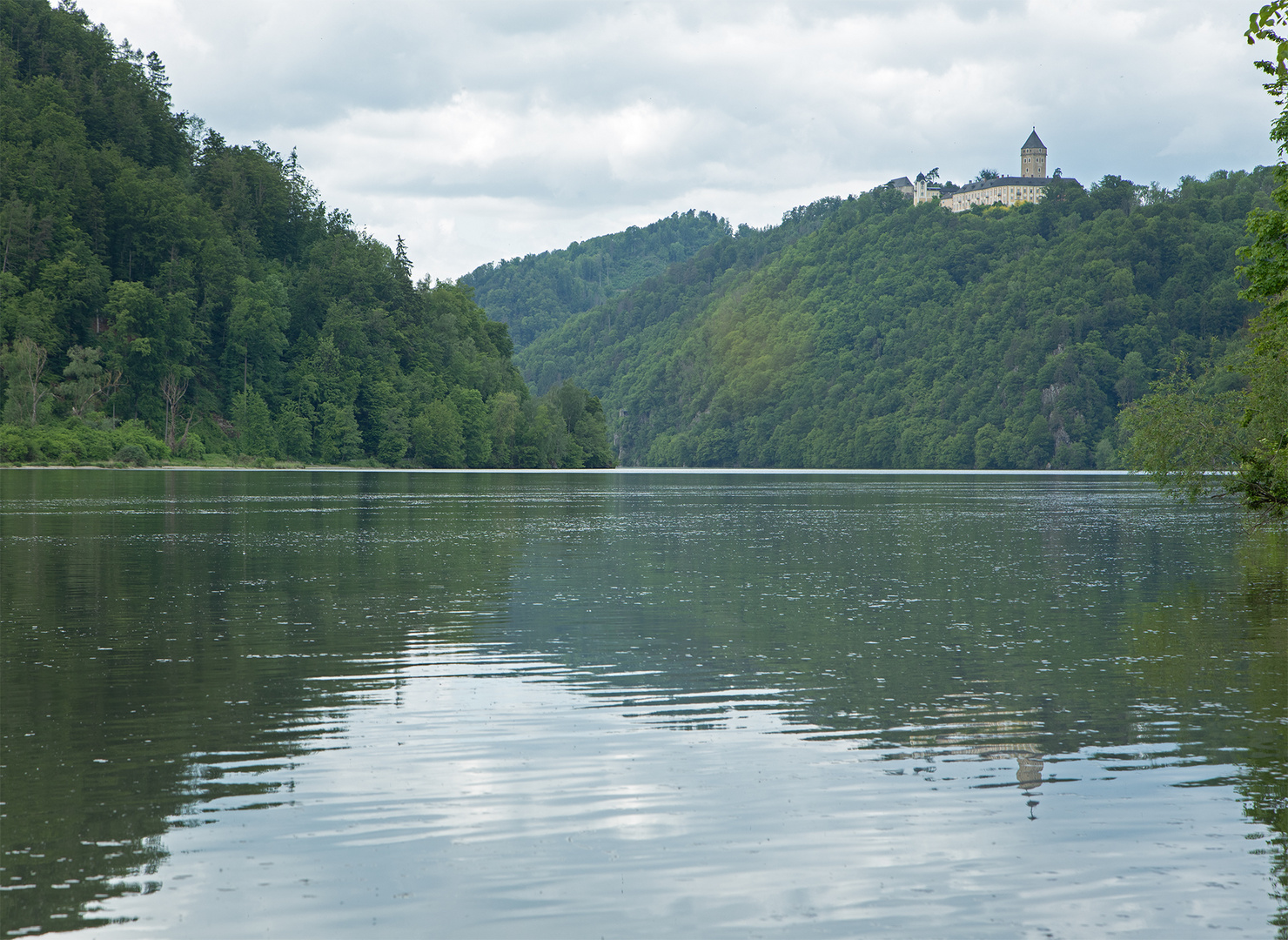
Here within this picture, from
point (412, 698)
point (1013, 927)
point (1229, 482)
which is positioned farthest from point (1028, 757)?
point (1229, 482)

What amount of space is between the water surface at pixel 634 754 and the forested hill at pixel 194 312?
4370 inches

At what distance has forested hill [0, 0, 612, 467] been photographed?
139375mm

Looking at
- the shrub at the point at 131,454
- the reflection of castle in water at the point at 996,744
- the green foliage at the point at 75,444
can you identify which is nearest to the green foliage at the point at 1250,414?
the reflection of castle in water at the point at 996,744

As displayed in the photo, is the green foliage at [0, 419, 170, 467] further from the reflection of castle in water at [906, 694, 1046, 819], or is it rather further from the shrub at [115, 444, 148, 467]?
the reflection of castle in water at [906, 694, 1046, 819]

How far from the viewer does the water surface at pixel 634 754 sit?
8.97 metres

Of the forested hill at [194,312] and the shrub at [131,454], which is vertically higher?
the forested hill at [194,312]

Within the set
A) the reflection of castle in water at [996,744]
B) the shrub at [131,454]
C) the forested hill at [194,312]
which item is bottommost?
the reflection of castle in water at [996,744]

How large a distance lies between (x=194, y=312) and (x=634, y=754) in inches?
6090

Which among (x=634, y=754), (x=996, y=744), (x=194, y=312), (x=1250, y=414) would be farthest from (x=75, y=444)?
(x=996, y=744)

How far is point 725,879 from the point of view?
9.34m

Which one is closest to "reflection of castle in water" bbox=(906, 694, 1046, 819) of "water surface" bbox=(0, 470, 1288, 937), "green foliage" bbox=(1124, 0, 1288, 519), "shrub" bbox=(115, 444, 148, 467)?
"water surface" bbox=(0, 470, 1288, 937)

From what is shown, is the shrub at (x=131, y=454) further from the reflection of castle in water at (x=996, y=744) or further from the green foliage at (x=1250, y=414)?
the reflection of castle in water at (x=996, y=744)

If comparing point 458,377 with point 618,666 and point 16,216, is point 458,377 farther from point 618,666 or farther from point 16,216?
point 618,666

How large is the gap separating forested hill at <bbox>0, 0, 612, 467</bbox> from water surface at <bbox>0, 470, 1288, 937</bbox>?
4370 inches
